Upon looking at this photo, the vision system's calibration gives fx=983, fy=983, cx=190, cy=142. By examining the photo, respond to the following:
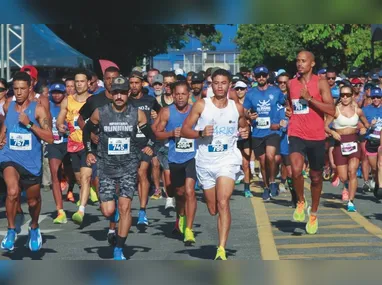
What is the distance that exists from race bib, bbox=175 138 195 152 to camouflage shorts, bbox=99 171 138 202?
175 centimetres

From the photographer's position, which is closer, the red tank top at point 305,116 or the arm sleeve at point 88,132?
the arm sleeve at point 88,132

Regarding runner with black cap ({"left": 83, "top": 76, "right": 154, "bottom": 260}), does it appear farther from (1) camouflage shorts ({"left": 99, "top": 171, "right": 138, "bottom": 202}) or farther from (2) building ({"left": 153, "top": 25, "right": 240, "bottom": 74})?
(2) building ({"left": 153, "top": 25, "right": 240, "bottom": 74})

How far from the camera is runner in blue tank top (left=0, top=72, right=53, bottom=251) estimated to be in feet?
31.8

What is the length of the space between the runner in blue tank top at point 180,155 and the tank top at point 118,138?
4.07 ft

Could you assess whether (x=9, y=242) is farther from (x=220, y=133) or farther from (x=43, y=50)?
(x=43, y=50)

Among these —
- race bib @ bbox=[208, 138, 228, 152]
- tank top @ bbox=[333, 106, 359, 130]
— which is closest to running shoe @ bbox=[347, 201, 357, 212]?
tank top @ bbox=[333, 106, 359, 130]

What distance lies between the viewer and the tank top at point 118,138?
9367 millimetres

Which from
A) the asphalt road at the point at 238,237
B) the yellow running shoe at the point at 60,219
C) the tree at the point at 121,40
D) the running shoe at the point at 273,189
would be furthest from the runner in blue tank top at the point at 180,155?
the tree at the point at 121,40

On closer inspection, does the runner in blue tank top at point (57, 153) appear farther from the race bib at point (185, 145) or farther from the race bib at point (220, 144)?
the race bib at point (220, 144)

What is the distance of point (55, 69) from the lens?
2308cm

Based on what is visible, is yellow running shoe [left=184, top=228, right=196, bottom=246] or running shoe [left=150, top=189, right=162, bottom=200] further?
running shoe [left=150, top=189, right=162, bottom=200]
